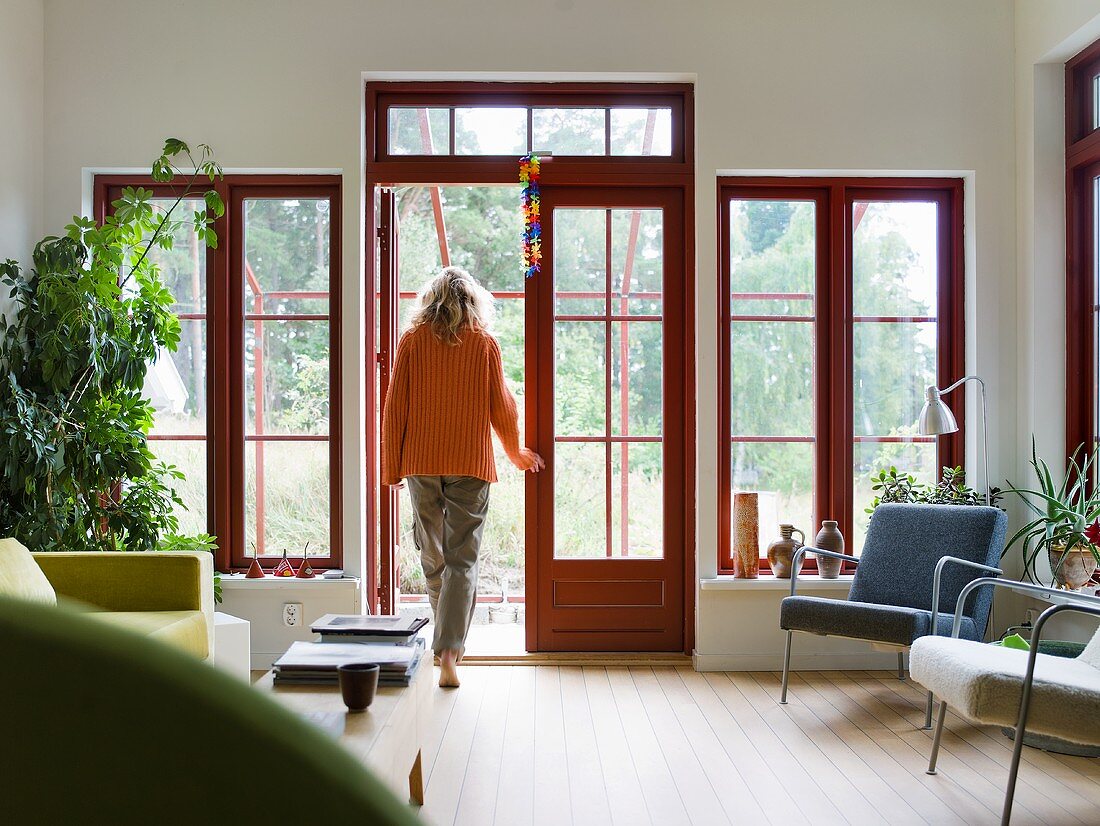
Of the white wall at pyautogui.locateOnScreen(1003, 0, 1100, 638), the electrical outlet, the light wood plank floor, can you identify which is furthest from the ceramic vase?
the white wall at pyautogui.locateOnScreen(1003, 0, 1100, 638)

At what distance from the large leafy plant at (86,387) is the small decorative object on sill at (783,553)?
257 cm

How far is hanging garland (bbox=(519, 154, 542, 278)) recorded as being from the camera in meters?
4.43

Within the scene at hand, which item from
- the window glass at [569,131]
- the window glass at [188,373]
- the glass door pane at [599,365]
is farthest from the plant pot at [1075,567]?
the window glass at [188,373]

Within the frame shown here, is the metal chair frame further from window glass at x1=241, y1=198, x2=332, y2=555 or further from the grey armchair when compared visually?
window glass at x1=241, y1=198, x2=332, y2=555

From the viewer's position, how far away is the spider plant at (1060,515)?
3.78m

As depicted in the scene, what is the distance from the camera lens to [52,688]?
0.45 ft

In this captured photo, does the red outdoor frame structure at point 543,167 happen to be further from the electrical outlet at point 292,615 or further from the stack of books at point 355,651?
the stack of books at point 355,651

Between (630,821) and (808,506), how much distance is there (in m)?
2.40

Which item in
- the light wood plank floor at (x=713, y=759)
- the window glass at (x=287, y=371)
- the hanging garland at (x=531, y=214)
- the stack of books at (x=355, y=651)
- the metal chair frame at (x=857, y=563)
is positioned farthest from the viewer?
the window glass at (x=287, y=371)

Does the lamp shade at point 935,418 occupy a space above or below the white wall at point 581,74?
below

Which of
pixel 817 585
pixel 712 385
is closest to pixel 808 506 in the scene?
pixel 817 585

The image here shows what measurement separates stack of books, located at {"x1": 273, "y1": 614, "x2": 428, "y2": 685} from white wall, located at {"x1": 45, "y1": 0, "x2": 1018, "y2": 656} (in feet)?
5.60

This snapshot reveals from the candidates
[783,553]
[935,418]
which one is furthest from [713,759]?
[935,418]

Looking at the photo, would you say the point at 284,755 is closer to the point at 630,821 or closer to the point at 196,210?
the point at 630,821
